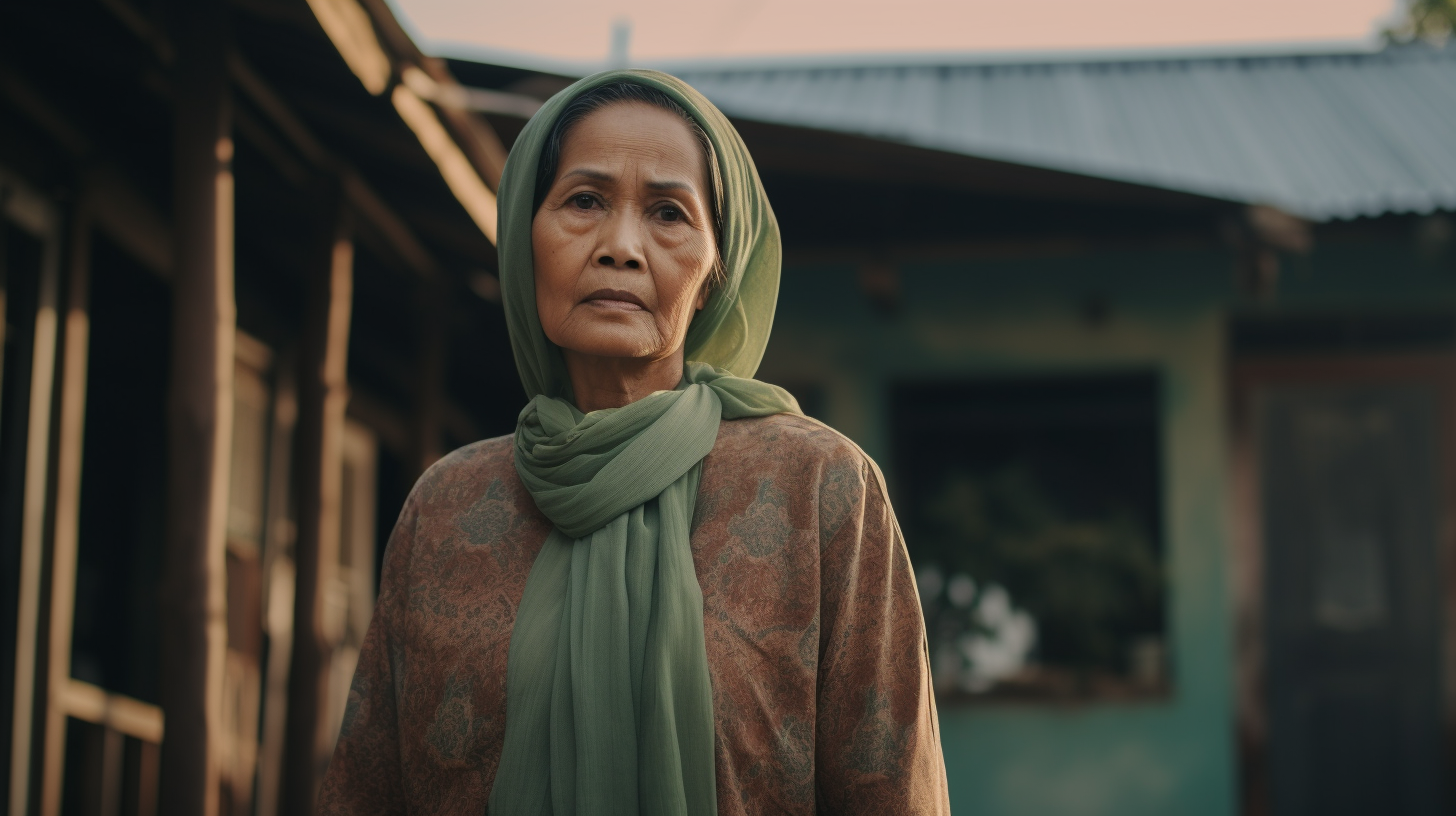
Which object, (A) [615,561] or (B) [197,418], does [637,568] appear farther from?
(B) [197,418]

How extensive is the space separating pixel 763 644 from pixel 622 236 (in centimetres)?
48

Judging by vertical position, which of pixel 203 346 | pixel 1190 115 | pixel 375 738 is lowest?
pixel 375 738

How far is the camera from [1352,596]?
730 cm

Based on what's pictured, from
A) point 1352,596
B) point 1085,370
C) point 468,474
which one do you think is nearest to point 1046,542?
point 1085,370

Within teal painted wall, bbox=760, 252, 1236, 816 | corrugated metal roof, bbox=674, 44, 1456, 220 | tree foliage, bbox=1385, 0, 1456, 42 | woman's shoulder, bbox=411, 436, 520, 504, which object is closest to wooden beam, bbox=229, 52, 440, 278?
corrugated metal roof, bbox=674, 44, 1456, 220

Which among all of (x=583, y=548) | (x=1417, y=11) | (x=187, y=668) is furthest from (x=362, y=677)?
(x=1417, y=11)

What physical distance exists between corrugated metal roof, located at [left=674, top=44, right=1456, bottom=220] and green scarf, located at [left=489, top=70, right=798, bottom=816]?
13.5 feet

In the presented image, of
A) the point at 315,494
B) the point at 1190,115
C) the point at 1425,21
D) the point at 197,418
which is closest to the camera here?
the point at 197,418

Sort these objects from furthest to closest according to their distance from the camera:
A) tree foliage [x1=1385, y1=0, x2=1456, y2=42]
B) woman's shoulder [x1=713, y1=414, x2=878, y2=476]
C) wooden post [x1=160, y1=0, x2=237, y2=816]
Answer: tree foliage [x1=1385, y1=0, x2=1456, y2=42]
wooden post [x1=160, y1=0, x2=237, y2=816]
woman's shoulder [x1=713, y1=414, x2=878, y2=476]

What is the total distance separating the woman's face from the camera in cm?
174

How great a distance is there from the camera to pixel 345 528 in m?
8.73

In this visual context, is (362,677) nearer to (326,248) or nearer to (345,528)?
(326,248)

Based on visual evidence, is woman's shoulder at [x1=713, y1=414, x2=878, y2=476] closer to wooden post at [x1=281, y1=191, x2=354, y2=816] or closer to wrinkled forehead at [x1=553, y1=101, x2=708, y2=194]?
wrinkled forehead at [x1=553, y1=101, x2=708, y2=194]

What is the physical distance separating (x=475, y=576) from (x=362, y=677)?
0.21m
